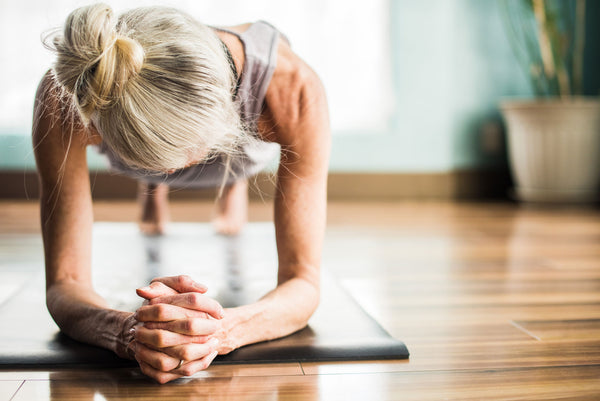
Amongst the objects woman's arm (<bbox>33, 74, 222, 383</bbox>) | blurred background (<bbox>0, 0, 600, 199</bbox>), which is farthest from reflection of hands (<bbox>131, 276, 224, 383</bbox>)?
blurred background (<bbox>0, 0, 600, 199</bbox>)

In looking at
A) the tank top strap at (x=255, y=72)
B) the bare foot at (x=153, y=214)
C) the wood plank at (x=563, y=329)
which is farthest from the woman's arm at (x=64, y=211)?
the bare foot at (x=153, y=214)

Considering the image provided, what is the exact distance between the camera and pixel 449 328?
1.12 meters

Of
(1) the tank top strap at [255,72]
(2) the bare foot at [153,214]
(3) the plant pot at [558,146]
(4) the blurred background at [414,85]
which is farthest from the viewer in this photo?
(4) the blurred background at [414,85]

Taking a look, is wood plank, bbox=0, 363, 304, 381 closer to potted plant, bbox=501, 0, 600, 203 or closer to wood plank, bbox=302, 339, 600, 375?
wood plank, bbox=302, 339, 600, 375

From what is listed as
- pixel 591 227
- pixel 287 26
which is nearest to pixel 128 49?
pixel 591 227

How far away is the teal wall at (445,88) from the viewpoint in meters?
3.25

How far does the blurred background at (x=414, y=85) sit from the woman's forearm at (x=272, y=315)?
2241mm

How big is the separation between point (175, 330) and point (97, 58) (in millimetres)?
356

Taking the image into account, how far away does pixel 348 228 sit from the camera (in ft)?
7.74

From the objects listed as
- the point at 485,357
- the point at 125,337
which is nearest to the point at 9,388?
the point at 125,337

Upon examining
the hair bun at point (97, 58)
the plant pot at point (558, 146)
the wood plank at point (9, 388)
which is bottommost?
the plant pot at point (558, 146)

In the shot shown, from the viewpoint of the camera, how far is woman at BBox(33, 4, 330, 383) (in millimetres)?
806

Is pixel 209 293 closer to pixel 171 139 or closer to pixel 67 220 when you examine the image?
pixel 67 220

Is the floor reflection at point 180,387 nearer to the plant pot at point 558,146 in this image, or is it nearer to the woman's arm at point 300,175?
the woman's arm at point 300,175
